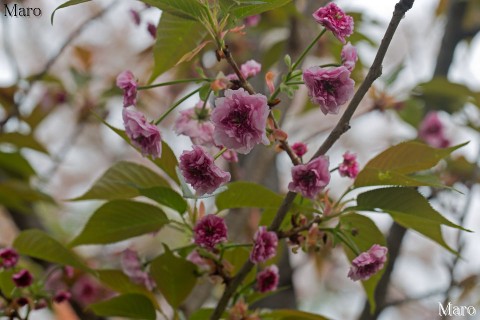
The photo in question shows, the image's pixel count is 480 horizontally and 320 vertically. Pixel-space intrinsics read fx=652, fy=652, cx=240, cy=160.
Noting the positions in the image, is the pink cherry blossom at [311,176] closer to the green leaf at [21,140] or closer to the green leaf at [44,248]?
the green leaf at [44,248]

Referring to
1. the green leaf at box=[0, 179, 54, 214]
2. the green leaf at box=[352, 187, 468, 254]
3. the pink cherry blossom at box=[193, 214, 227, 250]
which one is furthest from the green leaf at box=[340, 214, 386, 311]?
the green leaf at box=[0, 179, 54, 214]

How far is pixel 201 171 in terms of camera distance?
0.60 m

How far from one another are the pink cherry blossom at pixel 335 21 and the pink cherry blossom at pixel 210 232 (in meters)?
0.22

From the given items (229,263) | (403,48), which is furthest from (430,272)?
(229,263)

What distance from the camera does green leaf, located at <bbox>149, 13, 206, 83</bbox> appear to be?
733 millimetres

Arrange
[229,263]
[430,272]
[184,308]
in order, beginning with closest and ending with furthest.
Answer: [229,263] → [184,308] → [430,272]

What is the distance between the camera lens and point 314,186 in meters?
0.60

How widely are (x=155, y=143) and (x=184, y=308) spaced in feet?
1.43

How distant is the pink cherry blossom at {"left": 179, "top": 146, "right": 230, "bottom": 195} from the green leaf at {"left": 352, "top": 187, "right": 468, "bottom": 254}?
0.16 meters

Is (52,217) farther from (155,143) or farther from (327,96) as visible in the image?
(327,96)

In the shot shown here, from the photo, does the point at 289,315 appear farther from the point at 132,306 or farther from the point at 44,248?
the point at 44,248

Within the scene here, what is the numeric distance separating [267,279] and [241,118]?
0.24 m

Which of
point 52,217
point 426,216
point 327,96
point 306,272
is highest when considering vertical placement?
point 327,96

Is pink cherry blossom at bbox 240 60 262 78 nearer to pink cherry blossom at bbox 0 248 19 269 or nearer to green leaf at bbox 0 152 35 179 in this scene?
pink cherry blossom at bbox 0 248 19 269
